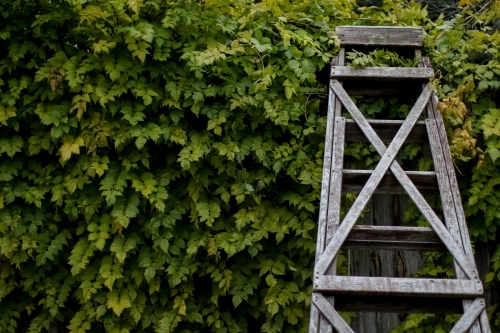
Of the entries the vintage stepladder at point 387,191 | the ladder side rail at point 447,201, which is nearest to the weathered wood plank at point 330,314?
the vintage stepladder at point 387,191

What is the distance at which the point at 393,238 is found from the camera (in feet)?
12.5

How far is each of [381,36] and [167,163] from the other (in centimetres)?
184

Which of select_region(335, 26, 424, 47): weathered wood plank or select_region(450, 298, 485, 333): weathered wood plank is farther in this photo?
select_region(335, 26, 424, 47): weathered wood plank

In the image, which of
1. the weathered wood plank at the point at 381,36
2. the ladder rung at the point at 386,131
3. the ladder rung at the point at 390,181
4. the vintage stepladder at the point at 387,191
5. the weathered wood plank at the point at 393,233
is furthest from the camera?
the weathered wood plank at the point at 381,36

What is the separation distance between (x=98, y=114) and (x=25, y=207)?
34.0 inches

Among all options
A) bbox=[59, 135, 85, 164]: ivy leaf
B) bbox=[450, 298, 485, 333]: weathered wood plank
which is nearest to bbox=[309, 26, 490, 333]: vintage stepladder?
bbox=[450, 298, 485, 333]: weathered wood plank

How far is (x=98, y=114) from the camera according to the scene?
4648mm

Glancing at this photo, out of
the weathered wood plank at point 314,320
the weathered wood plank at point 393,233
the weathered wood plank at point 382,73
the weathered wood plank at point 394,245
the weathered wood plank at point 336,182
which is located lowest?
the weathered wood plank at point 314,320

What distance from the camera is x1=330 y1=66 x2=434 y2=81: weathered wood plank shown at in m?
4.57

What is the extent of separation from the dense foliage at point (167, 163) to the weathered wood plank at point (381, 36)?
213 mm

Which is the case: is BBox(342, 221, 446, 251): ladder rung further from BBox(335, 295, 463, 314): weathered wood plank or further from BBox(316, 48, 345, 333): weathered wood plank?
BBox(335, 295, 463, 314): weathered wood plank

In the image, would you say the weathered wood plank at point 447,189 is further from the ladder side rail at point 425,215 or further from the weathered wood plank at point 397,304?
the weathered wood plank at point 397,304

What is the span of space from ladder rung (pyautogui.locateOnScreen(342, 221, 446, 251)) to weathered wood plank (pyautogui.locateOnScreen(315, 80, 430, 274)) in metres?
0.11

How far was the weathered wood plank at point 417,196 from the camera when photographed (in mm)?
3490
